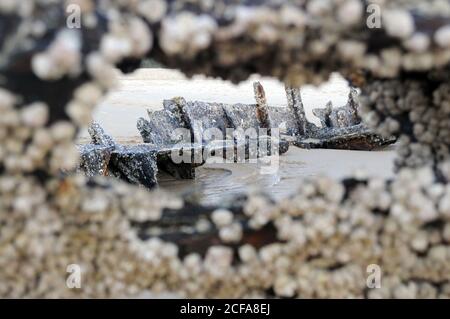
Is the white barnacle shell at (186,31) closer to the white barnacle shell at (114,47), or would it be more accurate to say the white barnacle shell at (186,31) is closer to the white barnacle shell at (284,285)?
the white barnacle shell at (114,47)

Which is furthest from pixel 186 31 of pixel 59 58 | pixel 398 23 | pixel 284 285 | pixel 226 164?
pixel 226 164

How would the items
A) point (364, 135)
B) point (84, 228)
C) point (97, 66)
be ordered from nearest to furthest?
1. point (97, 66)
2. point (84, 228)
3. point (364, 135)

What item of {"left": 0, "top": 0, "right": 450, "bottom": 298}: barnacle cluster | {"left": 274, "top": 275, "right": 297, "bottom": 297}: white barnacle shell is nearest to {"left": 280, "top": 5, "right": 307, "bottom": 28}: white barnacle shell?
{"left": 0, "top": 0, "right": 450, "bottom": 298}: barnacle cluster

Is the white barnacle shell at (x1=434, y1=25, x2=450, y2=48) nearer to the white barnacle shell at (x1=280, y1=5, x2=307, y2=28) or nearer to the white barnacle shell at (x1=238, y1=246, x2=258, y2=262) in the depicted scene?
the white barnacle shell at (x1=280, y1=5, x2=307, y2=28)
